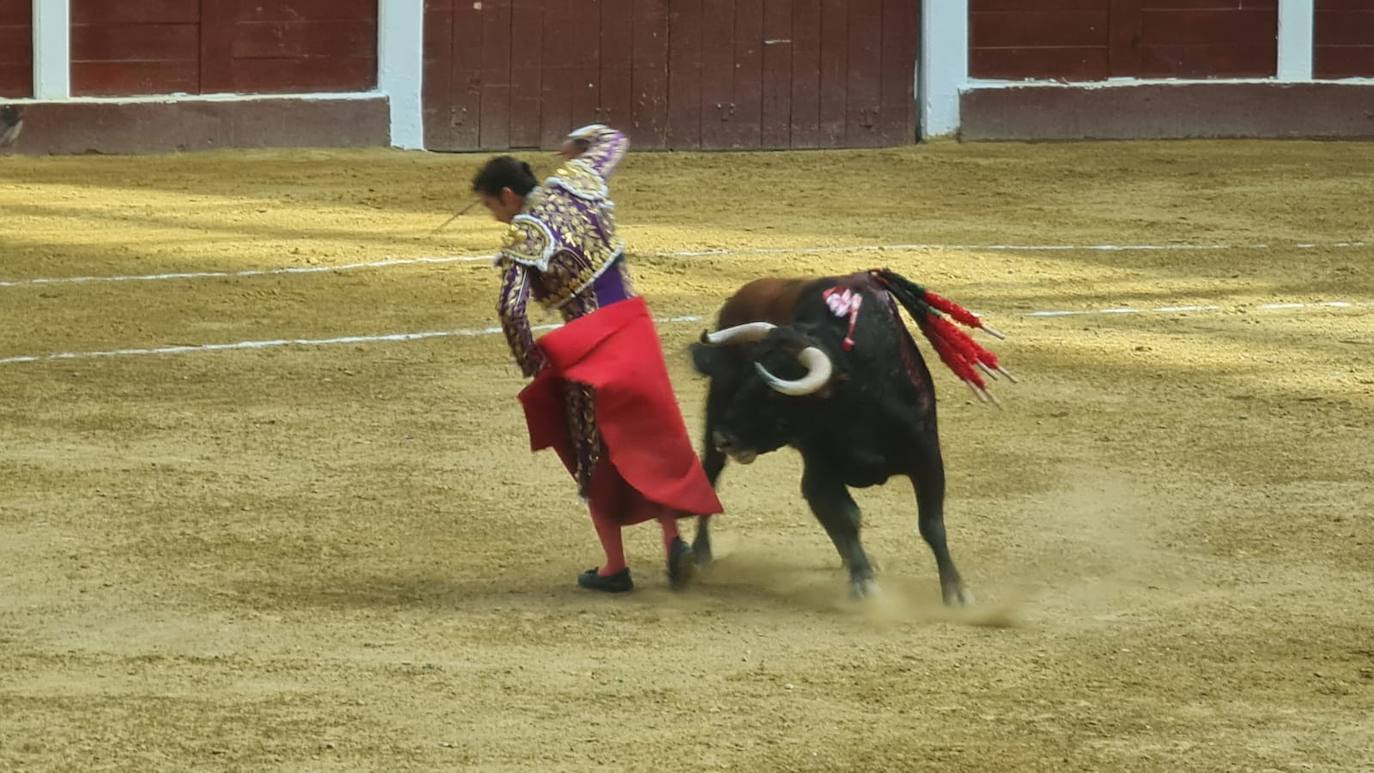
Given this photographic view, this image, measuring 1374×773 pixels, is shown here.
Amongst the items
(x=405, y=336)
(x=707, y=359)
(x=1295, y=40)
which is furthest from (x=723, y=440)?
(x=1295, y=40)

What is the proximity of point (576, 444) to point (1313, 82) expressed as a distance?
33.7 feet

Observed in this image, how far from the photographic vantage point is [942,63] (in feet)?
47.6

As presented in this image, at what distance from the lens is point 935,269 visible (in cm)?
1059

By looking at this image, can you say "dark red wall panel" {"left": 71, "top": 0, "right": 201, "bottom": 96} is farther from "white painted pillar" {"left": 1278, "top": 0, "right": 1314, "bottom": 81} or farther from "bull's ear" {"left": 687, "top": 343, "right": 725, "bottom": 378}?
"bull's ear" {"left": 687, "top": 343, "right": 725, "bottom": 378}

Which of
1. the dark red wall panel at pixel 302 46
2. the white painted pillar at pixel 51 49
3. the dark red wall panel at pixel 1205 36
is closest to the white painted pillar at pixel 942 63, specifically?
the dark red wall panel at pixel 1205 36

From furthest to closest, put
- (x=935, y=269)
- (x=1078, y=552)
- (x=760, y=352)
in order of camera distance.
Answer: (x=935, y=269) → (x=1078, y=552) → (x=760, y=352)

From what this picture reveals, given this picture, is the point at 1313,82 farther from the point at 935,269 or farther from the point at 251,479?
the point at 251,479

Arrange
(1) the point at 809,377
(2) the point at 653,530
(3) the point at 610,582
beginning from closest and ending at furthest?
(1) the point at 809,377 → (3) the point at 610,582 → (2) the point at 653,530

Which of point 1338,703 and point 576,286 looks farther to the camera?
point 576,286

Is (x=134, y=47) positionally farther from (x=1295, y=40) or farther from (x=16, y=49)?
(x=1295, y=40)

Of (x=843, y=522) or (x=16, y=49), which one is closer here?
(x=843, y=522)

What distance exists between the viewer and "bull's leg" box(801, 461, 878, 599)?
5.57 m

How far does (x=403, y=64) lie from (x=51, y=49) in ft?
7.09

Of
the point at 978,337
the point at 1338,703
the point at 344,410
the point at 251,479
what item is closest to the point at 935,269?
the point at 978,337
